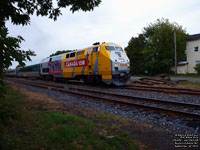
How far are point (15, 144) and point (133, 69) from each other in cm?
3409

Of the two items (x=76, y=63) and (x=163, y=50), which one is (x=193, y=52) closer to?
(x=163, y=50)

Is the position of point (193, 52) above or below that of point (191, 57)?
above

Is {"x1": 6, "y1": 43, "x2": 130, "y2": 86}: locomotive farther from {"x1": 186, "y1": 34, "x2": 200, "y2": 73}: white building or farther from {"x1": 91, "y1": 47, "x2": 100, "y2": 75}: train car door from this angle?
{"x1": 186, "y1": 34, "x2": 200, "y2": 73}: white building

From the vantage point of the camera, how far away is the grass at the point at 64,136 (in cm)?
322

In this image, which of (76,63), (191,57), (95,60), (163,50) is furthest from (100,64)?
(191,57)

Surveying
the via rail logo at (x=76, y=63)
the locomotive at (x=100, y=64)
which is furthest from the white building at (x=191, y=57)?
the via rail logo at (x=76, y=63)

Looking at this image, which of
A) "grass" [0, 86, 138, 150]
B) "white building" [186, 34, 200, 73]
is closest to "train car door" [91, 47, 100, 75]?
"grass" [0, 86, 138, 150]

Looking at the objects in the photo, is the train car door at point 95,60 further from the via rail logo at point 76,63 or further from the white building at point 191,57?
the white building at point 191,57

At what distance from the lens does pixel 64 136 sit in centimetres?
364

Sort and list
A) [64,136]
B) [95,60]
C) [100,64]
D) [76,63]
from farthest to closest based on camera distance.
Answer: [76,63], [95,60], [100,64], [64,136]

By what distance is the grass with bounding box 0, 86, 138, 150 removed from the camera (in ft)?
10.6

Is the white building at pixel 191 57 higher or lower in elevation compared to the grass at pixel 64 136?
higher

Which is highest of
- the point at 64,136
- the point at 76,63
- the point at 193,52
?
the point at 193,52

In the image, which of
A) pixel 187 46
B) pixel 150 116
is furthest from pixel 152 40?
pixel 150 116
